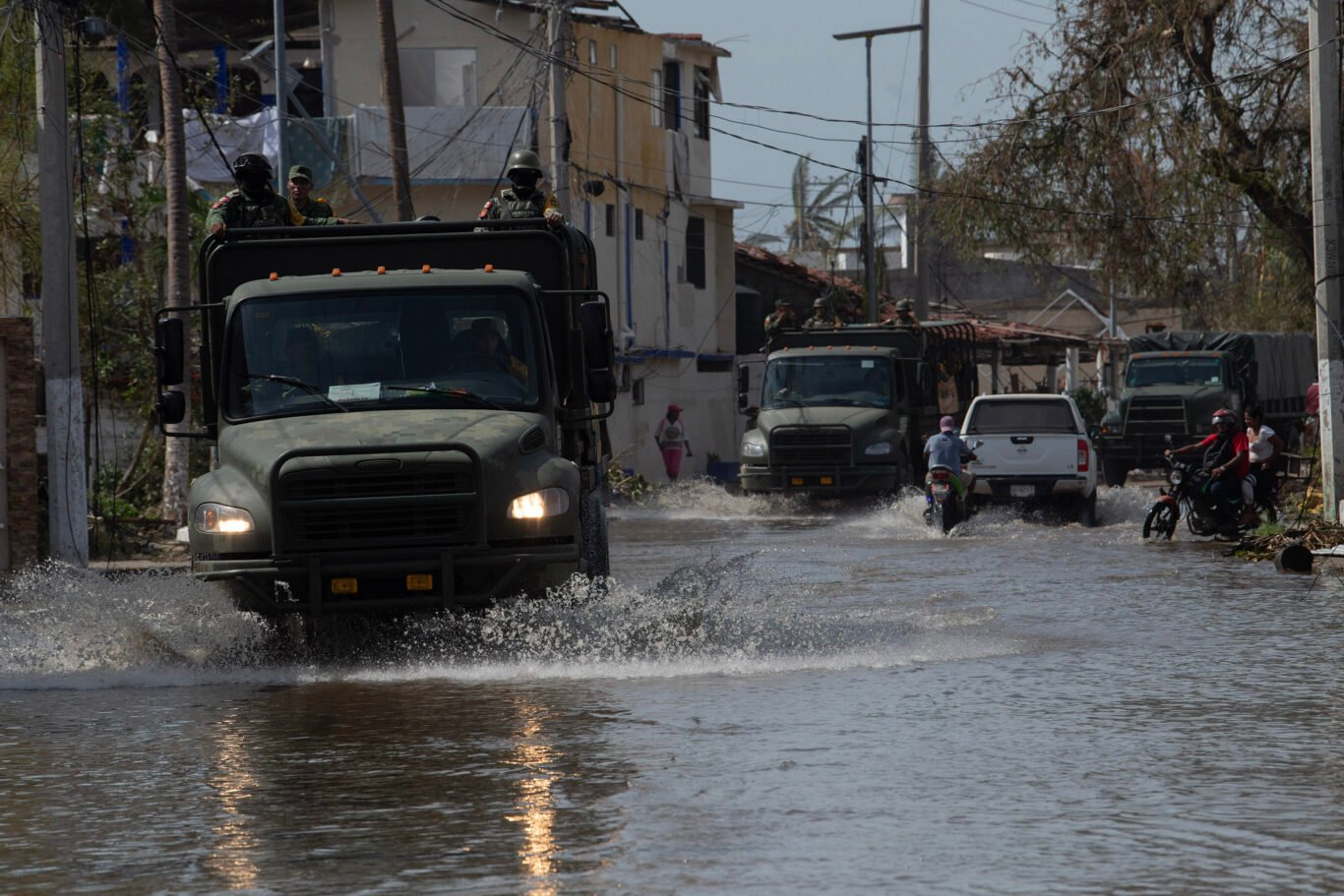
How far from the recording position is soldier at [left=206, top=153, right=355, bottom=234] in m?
13.2

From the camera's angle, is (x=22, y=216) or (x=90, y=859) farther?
(x=22, y=216)

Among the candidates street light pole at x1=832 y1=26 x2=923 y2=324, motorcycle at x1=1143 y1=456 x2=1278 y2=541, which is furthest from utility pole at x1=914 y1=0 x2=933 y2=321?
motorcycle at x1=1143 y1=456 x2=1278 y2=541

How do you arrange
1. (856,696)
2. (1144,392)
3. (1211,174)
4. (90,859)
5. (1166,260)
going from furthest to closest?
(1144,392) → (1166,260) → (1211,174) → (856,696) → (90,859)

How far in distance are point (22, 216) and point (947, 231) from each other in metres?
14.9

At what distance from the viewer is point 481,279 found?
12.4 metres

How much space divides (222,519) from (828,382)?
2046cm

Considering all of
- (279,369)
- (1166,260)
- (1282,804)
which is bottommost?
(1282,804)

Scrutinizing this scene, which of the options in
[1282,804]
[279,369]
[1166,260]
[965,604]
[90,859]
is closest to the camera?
[90,859]

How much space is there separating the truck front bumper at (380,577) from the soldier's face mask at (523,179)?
3.47 m

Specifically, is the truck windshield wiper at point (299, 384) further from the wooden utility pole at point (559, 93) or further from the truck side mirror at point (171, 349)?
the wooden utility pole at point (559, 93)

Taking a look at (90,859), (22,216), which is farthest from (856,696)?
(22,216)

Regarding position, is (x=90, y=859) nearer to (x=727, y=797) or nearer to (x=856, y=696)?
(x=727, y=797)

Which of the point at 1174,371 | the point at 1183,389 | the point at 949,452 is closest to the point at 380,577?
the point at 949,452

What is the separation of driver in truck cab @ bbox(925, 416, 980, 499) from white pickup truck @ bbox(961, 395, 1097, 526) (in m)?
1.99
